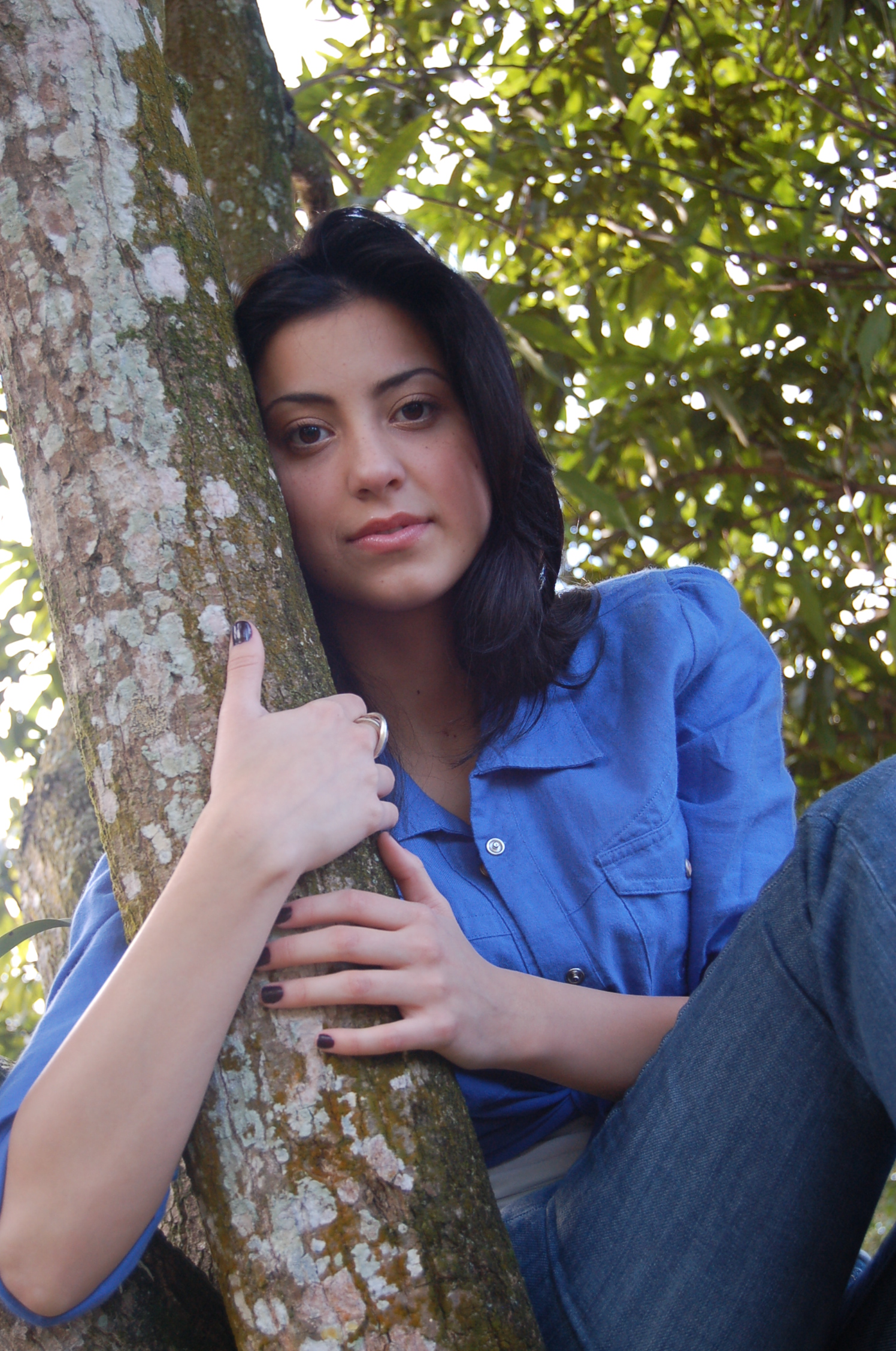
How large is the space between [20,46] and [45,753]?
61.6 inches

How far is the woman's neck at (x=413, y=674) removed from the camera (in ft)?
5.84

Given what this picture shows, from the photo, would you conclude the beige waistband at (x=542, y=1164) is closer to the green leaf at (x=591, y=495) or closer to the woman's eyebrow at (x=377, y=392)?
the woman's eyebrow at (x=377, y=392)

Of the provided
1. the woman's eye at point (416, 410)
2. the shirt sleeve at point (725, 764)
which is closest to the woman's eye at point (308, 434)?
the woman's eye at point (416, 410)

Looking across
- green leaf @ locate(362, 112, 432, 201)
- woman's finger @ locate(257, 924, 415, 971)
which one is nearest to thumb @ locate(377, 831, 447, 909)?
woman's finger @ locate(257, 924, 415, 971)

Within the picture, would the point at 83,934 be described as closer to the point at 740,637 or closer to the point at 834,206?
the point at 740,637

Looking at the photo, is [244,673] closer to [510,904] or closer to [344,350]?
[510,904]

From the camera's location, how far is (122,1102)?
95cm

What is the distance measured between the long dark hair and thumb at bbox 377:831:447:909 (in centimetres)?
44

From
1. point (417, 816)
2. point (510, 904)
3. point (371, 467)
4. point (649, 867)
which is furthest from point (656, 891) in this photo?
point (371, 467)

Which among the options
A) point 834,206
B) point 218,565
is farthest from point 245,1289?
point 834,206

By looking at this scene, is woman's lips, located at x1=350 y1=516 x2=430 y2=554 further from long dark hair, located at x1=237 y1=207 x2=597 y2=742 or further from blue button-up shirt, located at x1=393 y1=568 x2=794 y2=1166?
blue button-up shirt, located at x1=393 y1=568 x2=794 y2=1166

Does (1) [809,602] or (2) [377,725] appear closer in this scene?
(2) [377,725]

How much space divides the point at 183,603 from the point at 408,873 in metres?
0.39

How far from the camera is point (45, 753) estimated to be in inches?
96.5
